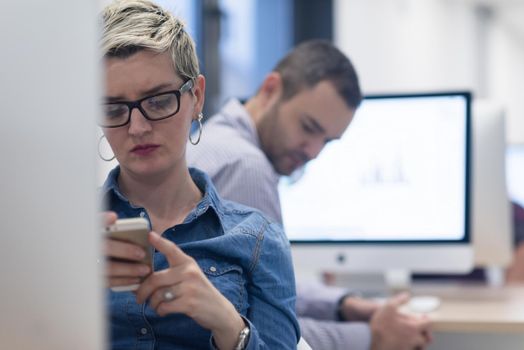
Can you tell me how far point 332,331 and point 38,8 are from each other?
1115mm

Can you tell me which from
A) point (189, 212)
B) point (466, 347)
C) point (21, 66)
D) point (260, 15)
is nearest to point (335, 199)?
point (466, 347)

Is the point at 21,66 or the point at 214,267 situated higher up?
the point at 21,66

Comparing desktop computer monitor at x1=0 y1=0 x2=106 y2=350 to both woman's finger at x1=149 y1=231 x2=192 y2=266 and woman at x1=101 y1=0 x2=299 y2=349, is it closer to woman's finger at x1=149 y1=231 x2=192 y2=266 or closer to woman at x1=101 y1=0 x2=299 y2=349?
woman's finger at x1=149 y1=231 x2=192 y2=266

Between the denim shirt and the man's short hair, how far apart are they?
75 cm

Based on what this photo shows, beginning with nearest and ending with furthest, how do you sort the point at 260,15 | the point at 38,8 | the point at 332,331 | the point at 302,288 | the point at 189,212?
the point at 38,8 → the point at 189,212 → the point at 332,331 → the point at 302,288 → the point at 260,15

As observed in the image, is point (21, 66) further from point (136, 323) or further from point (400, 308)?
point (400, 308)

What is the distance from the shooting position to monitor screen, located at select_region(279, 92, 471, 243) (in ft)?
6.81

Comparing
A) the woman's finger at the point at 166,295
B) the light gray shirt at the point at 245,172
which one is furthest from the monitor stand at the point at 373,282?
the woman's finger at the point at 166,295

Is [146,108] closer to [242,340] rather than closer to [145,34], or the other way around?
[145,34]

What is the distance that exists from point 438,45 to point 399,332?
13.8 ft

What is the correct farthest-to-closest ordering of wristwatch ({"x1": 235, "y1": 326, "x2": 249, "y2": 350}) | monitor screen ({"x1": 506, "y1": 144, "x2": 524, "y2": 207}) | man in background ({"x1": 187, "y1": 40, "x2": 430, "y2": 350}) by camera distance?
monitor screen ({"x1": 506, "y1": 144, "x2": 524, "y2": 207}) → man in background ({"x1": 187, "y1": 40, "x2": 430, "y2": 350}) → wristwatch ({"x1": 235, "y1": 326, "x2": 249, "y2": 350})

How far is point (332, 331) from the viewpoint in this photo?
1.60 metres

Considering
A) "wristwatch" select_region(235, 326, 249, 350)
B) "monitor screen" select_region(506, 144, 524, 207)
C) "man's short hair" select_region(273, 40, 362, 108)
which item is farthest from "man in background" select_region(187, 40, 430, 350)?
"monitor screen" select_region(506, 144, 524, 207)

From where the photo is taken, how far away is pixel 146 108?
1.02 meters
